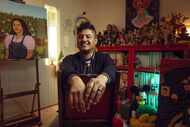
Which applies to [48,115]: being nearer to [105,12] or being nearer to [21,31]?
[21,31]

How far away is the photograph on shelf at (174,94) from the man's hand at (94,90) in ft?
3.57

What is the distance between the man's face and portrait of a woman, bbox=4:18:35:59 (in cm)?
150

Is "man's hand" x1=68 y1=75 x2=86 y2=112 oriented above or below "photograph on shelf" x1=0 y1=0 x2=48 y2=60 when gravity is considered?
below

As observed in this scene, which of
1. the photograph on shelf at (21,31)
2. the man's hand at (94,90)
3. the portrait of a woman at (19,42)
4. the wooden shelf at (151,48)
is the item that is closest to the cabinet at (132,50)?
the wooden shelf at (151,48)

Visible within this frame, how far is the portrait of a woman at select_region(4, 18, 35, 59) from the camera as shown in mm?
2542

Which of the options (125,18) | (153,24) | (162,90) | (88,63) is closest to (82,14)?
(125,18)

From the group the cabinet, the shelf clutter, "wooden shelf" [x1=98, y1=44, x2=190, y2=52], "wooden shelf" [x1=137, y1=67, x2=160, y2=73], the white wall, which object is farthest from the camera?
the white wall

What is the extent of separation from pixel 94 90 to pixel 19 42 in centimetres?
177

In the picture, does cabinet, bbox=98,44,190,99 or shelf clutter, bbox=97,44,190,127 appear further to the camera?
cabinet, bbox=98,44,190,99

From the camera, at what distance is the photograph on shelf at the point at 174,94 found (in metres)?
1.97

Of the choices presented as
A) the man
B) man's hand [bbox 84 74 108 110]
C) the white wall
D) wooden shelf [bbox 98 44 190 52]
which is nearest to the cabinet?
wooden shelf [bbox 98 44 190 52]

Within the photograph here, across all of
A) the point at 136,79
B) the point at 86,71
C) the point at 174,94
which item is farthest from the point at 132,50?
the point at 86,71

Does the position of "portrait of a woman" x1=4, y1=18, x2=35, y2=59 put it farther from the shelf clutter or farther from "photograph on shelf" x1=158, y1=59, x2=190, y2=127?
"photograph on shelf" x1=158, y1=59, x2=190, y2=127

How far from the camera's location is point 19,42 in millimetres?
2639
